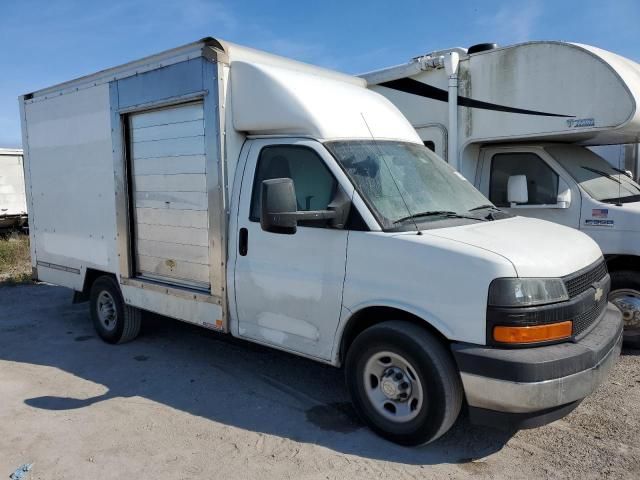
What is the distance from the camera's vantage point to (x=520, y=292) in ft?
11.0

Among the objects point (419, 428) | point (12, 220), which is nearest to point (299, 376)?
point (419, 428)

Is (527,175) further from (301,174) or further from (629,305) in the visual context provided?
(301,174)

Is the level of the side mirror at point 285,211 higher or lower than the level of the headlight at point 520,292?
higher

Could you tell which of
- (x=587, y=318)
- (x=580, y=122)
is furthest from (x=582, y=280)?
(x=580, y=122)

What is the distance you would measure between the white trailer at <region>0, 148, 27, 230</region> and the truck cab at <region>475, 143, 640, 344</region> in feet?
52.0

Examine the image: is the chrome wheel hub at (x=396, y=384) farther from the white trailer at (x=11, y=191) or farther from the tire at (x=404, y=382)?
the white trailer at (x=11, y=191)

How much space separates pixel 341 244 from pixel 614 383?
111 inches

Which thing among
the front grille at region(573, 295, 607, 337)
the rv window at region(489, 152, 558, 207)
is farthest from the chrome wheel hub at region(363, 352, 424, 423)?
the rv window at region(489, 152, 558, 207)

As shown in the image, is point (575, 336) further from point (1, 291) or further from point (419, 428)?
point (1, 291)

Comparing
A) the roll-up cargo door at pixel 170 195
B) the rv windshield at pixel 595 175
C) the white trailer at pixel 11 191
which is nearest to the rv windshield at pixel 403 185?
the roll-up cargo door at pixel 170 195

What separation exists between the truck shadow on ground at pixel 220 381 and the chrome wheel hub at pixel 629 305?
8.16ft

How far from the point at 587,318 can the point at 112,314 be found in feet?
16.0

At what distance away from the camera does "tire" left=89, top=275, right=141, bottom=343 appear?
6.12m

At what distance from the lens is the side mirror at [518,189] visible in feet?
19.2
